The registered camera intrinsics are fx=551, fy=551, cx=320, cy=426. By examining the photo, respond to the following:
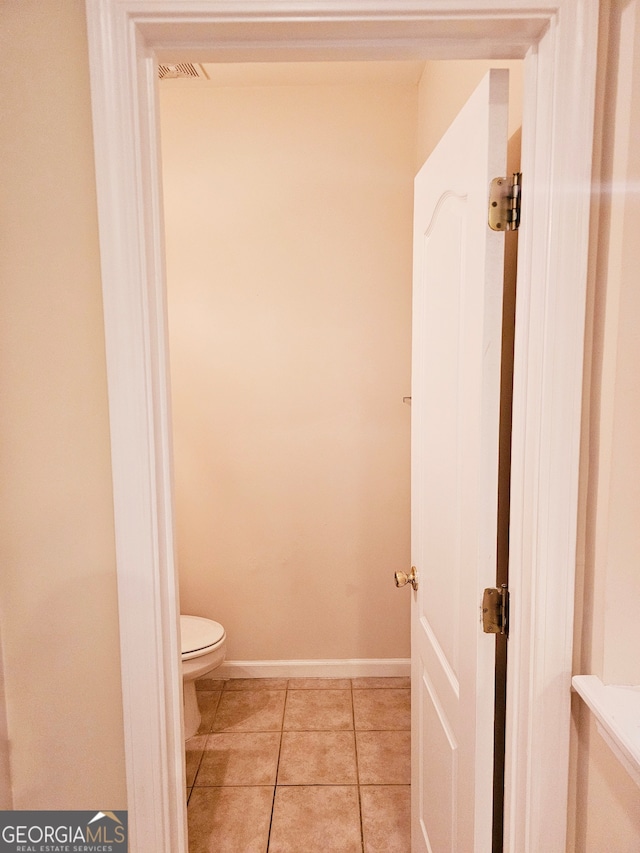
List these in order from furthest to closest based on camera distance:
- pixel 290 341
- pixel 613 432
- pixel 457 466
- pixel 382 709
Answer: pixel 290 341
pixel 382 709
pixel 457 466
pixel 613 432

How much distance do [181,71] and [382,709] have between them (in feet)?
9.57

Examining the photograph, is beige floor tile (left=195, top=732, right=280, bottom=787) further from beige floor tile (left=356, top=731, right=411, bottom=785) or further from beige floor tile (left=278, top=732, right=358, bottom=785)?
beige floor tile (left=356, top=731, right=411, bottom=785)

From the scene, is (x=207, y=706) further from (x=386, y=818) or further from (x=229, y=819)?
(x=386, y=818)

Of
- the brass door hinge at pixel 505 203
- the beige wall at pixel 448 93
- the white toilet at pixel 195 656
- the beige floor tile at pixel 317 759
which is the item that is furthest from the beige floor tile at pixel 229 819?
the beige wall at pixel 448 93

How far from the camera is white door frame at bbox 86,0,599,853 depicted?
0.86 meters

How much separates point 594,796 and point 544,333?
0.77m

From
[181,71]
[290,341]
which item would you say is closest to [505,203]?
[290,341]

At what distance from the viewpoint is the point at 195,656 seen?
218 cm

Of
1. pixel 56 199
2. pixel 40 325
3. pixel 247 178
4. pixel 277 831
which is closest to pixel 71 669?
pixel 40 325

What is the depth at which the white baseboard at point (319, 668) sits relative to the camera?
2771 mm

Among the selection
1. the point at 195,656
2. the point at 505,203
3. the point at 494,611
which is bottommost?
the point at 195,656

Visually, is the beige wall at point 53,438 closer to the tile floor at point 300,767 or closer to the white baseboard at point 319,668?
the tile floor at point 300,767

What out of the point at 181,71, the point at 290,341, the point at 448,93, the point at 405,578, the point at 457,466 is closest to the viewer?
the point at 457,466

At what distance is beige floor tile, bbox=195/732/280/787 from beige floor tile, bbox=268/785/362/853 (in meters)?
0.13
